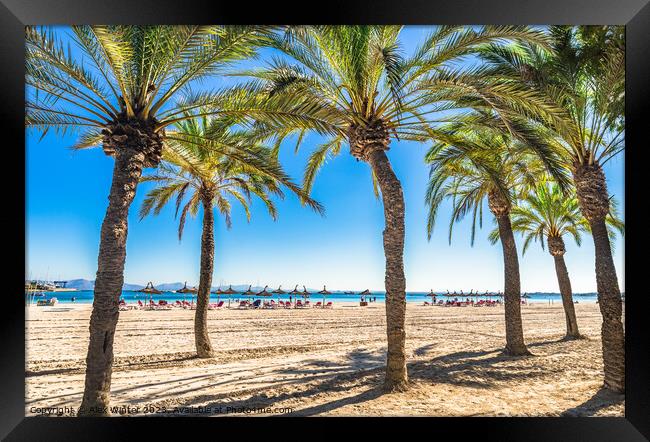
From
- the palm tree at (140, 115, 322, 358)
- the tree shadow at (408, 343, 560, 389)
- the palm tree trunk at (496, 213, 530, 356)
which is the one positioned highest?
the palm tree at (140, 115, 322, 358)

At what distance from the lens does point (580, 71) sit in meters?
6.25

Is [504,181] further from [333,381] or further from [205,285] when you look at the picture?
[205,285]

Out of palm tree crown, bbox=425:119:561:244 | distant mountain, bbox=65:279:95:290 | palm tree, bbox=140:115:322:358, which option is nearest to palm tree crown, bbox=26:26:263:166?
palm tree, bbox=140:115:322:358

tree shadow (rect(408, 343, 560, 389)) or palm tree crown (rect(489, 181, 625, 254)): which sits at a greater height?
palm tree crown (rect(489, 181, 625, 254))

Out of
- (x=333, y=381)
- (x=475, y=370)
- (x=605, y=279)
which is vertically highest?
(x=605, y=279)

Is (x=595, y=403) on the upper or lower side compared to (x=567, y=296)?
lower

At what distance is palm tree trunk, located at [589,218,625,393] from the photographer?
5637 millimetres

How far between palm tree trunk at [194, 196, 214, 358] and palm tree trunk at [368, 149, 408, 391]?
4784 mm

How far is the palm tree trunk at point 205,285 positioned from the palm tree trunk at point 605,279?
314 inches

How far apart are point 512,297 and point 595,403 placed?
11.4 feet

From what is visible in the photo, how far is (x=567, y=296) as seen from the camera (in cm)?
1080

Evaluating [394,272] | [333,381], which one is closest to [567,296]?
[394,272]

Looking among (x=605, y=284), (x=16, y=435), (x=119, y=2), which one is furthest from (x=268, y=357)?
(x=119, y=2)

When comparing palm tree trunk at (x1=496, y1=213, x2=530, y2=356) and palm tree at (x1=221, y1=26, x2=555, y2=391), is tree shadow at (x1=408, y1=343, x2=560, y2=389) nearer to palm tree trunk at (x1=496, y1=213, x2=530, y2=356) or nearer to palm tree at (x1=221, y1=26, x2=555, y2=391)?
palm tree trunk at (x1=496, y1=213, x2=530, y2=356)
